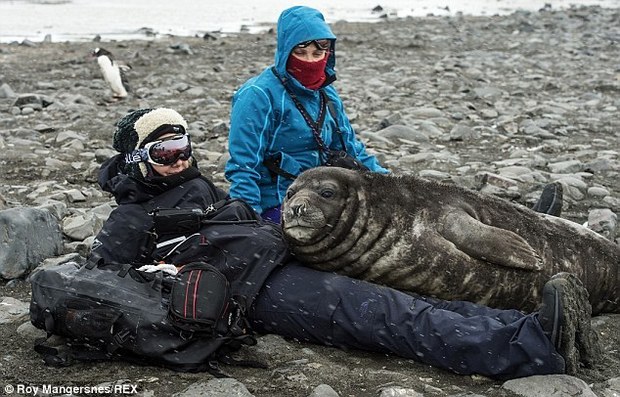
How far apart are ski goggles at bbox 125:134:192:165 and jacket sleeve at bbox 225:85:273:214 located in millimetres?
799

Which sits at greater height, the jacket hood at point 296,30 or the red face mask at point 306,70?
the jacket hood at point 296,30

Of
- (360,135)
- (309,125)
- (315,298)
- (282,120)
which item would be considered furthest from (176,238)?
(360,135)

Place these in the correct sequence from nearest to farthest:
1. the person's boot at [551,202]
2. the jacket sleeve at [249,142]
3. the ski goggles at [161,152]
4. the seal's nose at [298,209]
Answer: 1. the seal's nose at [298,209]
2. the ski goggles at [161,152]
3. the jacket sleeve at [249,142]
4. the person's boot at [551,202]

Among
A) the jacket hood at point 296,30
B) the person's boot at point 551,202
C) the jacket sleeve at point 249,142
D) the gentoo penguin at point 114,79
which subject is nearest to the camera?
the jacket sleeve at point 249,142

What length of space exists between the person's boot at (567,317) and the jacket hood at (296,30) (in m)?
2.37

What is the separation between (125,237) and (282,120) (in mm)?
1580

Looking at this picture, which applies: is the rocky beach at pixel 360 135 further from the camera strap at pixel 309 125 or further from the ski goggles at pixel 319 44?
the ski goggles at pixel 319 44

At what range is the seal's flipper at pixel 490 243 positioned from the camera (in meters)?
4.41

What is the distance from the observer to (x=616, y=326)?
459 cm

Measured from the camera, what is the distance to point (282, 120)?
5.43 m

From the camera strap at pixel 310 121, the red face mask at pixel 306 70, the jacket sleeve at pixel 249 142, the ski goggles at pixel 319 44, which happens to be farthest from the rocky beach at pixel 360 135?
the ski goggles at pixel 319 44

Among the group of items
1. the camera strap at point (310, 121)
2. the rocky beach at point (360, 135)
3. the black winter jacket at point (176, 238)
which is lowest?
the rocky beach at point (360, 135)

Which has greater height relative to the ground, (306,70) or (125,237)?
(306,70)

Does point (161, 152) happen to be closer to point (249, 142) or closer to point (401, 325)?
point (249, 142)
